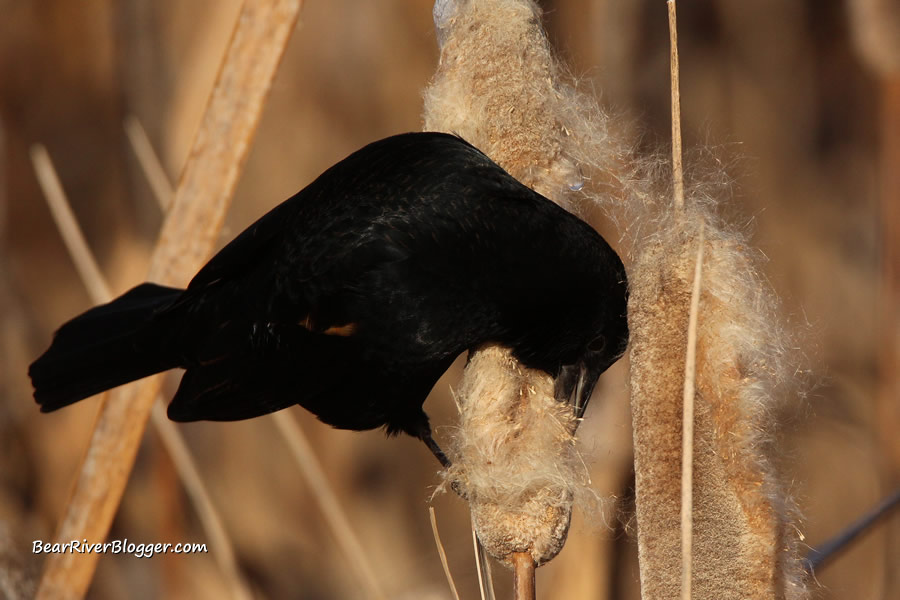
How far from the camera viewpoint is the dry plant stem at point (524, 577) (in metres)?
0.77

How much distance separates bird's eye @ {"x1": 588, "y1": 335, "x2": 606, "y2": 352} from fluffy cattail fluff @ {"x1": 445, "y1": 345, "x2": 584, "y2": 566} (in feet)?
→ 0.33

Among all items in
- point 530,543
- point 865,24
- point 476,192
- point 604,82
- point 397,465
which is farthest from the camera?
point 397,465

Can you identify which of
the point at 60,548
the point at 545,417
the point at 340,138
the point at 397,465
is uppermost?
the point at 545,417

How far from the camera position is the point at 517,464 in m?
0.83

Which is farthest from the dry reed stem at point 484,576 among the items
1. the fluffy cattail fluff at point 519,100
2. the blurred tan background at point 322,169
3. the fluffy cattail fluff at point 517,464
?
the blurred tan background at point 322,169

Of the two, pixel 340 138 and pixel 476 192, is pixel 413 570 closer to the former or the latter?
pixel 340 138

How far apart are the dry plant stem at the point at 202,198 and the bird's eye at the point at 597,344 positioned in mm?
445

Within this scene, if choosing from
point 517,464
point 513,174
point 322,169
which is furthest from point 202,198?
point 322,169

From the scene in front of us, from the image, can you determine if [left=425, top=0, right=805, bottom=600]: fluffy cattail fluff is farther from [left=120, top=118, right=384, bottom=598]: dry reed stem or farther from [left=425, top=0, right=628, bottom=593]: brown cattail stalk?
[left=120, top=118, right=384, bottom=598]: dry reed stem

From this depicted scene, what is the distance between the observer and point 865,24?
57.5 inches

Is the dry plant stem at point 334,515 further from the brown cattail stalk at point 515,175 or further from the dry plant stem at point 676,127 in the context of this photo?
the dry plant stem at point 676,127

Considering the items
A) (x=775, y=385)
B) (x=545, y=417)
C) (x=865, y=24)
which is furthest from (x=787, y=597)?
(x=865, y=24)

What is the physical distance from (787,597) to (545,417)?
1.01 ft

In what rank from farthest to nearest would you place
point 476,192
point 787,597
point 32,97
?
point 32,97 → point 476,192 → point 787,597
